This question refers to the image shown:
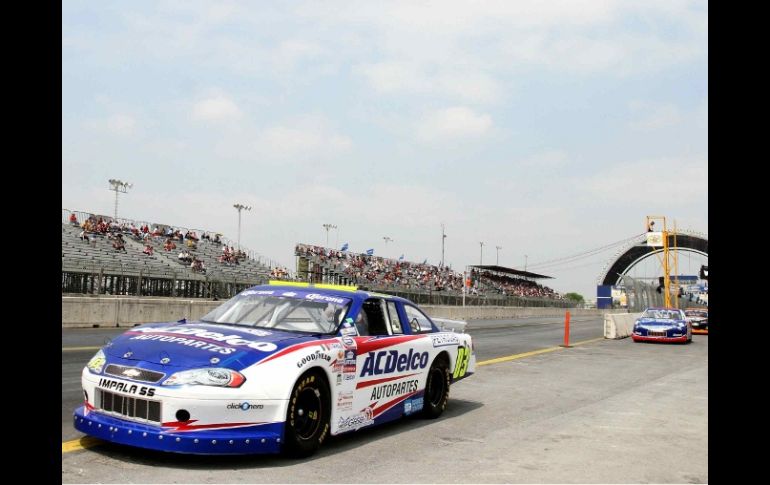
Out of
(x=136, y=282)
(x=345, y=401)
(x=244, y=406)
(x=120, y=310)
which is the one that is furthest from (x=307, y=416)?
(x=136, y=282)

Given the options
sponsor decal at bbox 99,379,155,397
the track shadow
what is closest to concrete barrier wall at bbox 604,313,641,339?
the track shadow

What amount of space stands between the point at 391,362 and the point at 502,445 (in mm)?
1424

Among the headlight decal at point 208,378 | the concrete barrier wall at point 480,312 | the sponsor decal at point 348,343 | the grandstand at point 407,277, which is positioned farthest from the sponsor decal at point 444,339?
the concrete barrier wall at point 480,312

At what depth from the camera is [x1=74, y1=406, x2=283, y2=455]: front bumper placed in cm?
534

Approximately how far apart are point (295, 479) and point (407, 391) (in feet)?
9.05

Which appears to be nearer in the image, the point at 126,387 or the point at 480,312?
the point at 126,387

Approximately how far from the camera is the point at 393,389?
7.60m

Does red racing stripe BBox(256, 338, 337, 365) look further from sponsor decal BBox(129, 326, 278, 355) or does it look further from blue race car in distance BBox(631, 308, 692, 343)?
blue race car in distance BBox(631, 308, 692, 343)

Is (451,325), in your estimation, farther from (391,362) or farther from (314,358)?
(314,358)

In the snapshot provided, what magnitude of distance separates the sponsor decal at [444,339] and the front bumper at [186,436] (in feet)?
11.0

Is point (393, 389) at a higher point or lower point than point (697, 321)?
higher
